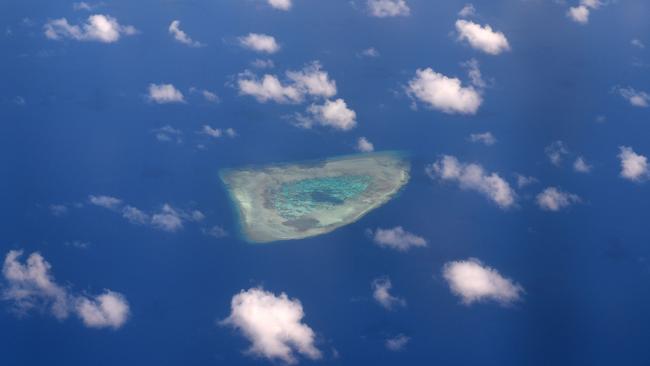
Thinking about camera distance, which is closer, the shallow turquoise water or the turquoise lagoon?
the turquoise lagoon

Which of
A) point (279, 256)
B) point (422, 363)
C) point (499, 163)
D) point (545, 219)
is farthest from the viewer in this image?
point (499, 163)

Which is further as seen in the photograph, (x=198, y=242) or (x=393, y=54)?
(x=393, y=54)

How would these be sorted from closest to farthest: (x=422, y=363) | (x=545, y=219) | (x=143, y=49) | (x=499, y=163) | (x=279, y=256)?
(x=422, y=363) → (x=279, y=256) → (x=545, y=219) → (x=499, y=163) → (x=143, y=49)

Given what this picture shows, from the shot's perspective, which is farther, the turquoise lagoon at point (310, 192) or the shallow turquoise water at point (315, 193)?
the shallow turquoise water at point (315, 193)

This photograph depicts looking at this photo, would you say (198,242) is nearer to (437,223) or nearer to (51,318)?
(51,318)

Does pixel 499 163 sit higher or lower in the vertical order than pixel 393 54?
lower

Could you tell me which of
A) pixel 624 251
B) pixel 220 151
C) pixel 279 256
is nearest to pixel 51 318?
pixel 279 256

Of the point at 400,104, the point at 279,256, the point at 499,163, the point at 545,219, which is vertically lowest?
the point at 279,256
